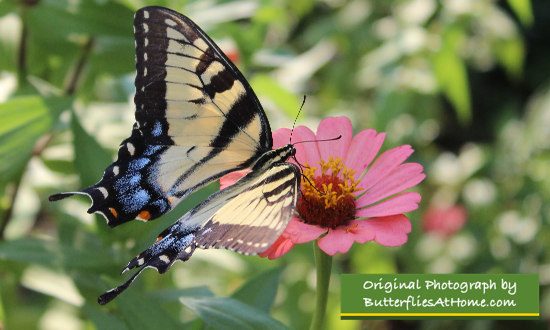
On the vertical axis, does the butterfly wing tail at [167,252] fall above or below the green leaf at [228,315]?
above

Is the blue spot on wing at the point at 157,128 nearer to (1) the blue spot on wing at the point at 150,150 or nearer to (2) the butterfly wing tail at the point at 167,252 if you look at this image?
(1) the blue spot on wing at the point at 150,150

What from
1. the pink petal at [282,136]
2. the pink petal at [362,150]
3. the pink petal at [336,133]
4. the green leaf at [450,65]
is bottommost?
the pink petal at [362,150]

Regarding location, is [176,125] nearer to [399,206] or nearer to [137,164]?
[137,164]

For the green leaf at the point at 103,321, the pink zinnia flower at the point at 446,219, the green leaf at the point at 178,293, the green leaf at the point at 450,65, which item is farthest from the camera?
the pink zinnia flower at the point at 446,219

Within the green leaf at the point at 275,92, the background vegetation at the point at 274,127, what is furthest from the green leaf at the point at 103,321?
the green leaf at the point at 275,92

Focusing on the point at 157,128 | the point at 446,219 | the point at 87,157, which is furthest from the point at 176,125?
the point at 446,219

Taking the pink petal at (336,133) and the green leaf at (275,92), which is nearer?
the pink petal at (336,133)

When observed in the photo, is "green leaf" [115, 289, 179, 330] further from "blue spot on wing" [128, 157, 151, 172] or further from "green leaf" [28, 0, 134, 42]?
Result: "green leaf" [28, 0, 134, 42]
